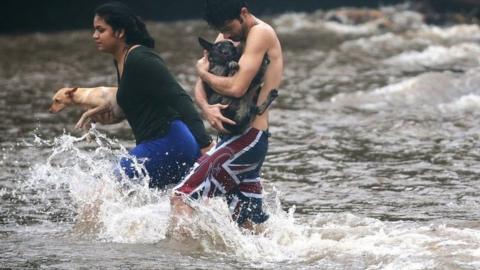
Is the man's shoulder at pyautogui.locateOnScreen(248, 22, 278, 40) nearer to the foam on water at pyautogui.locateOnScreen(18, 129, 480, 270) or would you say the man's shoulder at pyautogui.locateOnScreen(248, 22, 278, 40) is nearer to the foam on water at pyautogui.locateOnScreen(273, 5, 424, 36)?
the foam on water at pyautogui.locateOnScreen(18, 129, 480, 270)

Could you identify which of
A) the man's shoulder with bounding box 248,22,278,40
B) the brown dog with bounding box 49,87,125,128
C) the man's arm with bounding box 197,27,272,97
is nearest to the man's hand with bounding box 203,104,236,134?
the man's arm with bounding box 197,27,272,97

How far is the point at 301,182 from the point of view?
33.8ft

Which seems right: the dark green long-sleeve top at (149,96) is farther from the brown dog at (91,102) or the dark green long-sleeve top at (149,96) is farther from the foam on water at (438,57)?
the foam on water at (438,57)

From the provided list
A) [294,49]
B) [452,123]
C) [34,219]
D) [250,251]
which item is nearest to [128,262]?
[250,251]

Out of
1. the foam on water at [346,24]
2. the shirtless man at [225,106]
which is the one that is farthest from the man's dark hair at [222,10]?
the foam on water at [346,24]

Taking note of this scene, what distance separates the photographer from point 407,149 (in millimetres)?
11820

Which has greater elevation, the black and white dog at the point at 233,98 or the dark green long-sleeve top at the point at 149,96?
the black and white dog at the point at 233,98

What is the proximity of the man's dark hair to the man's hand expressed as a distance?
58 centimetres

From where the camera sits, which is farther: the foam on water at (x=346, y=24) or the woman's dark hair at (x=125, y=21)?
the foam on water at (x=346, y=24)

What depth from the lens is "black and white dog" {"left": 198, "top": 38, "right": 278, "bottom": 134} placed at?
689cm

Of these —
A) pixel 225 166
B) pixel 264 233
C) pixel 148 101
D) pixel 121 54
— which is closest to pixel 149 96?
pixel 148 101

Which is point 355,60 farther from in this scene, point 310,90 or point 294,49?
point 310,90

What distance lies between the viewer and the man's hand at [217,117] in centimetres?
684

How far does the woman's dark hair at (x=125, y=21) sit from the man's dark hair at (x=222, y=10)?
2.81ft
